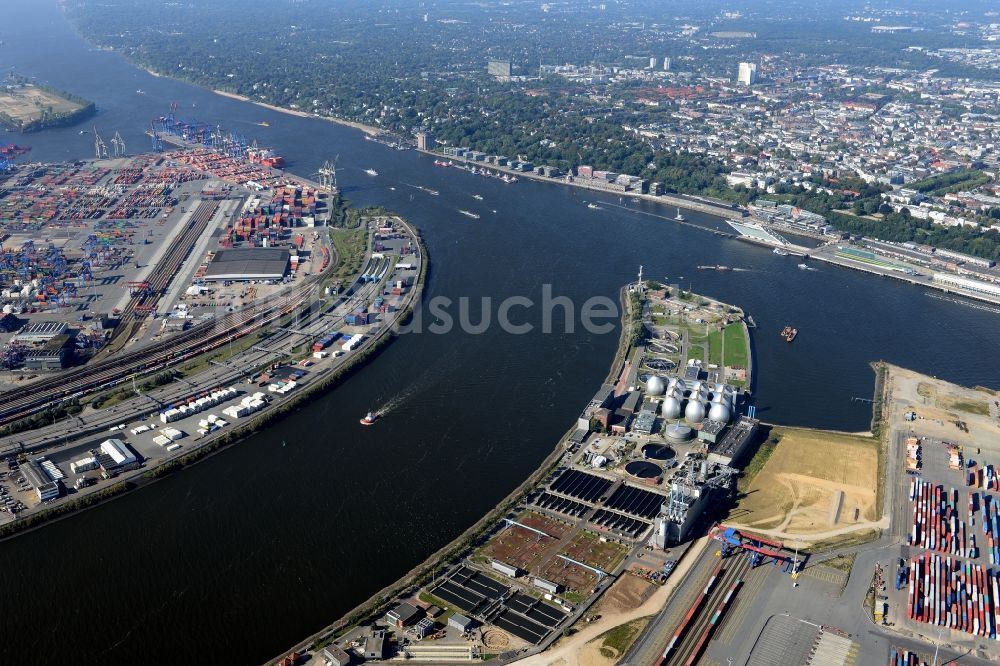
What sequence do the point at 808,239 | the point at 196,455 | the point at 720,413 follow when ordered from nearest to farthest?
the point at 196,455, the point at 720,413, the point at 808,239

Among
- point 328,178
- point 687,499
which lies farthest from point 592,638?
point 328,178

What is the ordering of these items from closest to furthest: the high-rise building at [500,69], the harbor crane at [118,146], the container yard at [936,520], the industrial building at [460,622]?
the industrial building at [460,622]
the container yard at [936,520]
the harbor crane at [118,146]
the high-rise building at [500,69]

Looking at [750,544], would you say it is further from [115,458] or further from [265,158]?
[265,158]

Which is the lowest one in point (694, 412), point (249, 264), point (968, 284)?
point (694, 412)

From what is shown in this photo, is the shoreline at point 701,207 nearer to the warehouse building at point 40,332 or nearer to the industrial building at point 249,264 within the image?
the industrial building at point 249,264

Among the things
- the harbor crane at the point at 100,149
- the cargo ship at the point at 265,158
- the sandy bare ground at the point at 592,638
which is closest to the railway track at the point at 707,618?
the sandy bare ground at the point at 592,638

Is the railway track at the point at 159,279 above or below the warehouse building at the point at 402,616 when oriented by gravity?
above
